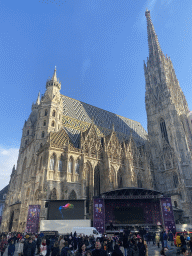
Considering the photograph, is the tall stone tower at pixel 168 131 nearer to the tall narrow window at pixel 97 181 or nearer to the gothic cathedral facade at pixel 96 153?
the gothic cathedral facade at pixel 96 153

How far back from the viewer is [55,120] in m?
38.2

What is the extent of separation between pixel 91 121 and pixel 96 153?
11.7 meters

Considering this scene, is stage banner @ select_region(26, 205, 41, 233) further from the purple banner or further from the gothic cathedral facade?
the purple banner

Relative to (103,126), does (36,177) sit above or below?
below

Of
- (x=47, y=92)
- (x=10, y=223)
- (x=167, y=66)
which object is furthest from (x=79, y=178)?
(x=167, y=66)

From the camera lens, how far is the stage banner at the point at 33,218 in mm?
26234

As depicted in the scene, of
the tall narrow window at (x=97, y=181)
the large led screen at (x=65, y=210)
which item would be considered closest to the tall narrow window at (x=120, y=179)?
the tall narrow window at (x=97, y=181)

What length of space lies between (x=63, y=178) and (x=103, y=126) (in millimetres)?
20582

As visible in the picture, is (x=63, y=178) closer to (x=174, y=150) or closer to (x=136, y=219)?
(x=136, y=219)

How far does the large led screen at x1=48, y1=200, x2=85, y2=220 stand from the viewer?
25812mm

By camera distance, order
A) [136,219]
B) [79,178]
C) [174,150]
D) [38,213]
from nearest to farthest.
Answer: [38,213] → [136,219] → [79,178] → [174,150]

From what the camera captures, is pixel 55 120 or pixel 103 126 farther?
pixel 103 126

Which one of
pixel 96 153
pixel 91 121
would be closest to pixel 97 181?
pixel 96 153

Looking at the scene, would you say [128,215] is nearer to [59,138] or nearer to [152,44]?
[59,138]
